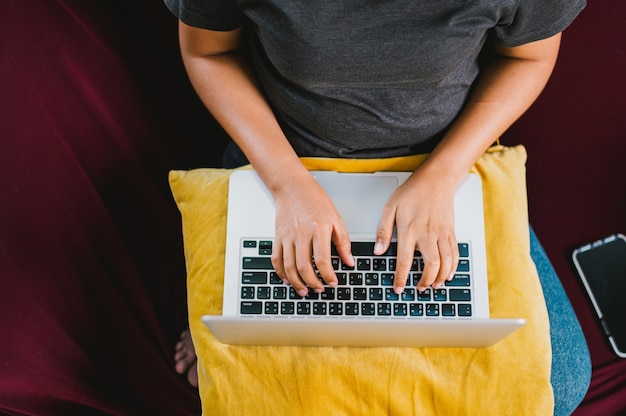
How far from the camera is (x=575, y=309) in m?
1.09

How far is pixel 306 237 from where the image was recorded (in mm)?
797

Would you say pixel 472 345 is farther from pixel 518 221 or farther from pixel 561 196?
pixel 561 196

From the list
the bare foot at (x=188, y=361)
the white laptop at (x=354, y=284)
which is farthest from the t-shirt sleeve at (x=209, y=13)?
the bare foot at (x=188, y=361)

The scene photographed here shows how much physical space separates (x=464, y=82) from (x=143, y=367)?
731 mm

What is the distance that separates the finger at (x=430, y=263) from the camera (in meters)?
0.79

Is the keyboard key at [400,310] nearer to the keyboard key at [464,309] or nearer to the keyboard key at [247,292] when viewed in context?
the keyboard key at [464,309]

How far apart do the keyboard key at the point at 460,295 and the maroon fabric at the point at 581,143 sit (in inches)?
15.4

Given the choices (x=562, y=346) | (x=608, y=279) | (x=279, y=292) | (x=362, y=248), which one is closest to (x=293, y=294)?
(x=279, y=292)

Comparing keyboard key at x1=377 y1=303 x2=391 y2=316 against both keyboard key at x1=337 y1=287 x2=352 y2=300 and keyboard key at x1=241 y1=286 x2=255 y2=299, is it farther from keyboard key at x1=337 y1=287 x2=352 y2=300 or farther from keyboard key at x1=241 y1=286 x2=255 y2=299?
keyboard key at x1=241 y1=286 x2=255 y2=299

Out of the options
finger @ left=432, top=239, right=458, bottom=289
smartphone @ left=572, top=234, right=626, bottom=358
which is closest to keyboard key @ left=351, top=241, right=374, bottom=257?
finger @ left=432, top=239, right=458, bottom=289

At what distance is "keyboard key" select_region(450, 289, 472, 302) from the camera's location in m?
0.82

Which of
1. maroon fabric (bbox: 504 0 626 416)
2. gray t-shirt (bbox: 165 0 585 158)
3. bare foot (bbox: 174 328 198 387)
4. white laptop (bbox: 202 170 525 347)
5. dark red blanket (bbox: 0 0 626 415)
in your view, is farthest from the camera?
maroon fabric (bbox: 504 0 626 416)

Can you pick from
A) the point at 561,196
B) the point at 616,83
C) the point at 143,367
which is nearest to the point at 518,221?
the point at 561,196

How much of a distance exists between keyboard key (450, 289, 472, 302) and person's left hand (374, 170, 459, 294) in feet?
0.10
